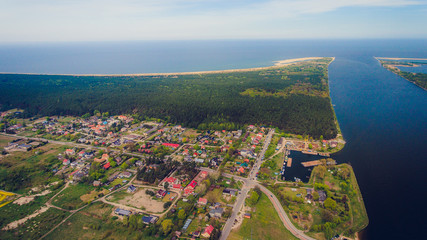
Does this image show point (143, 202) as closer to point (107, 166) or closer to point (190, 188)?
point (190, 188)

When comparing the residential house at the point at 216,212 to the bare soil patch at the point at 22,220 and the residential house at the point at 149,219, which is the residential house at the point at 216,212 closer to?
the residential house at the point at 149,219

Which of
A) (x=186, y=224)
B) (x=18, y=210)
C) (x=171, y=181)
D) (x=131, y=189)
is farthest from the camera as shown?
(x=171, y=181)

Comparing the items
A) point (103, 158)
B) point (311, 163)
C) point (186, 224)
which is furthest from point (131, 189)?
point (311, 163)

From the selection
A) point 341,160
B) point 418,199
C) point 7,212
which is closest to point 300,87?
point 341,160

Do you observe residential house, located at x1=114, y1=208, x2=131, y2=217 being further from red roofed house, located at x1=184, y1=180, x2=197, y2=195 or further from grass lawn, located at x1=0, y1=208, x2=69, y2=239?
red roofed house, located at x1=184, y1=180, x2=197, y2=195

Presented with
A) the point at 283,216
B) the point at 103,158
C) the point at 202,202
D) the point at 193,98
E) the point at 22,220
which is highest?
the point at 193,98

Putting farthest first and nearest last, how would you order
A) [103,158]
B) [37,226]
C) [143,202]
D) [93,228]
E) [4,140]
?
[4,140]
[103,158]
[143,202]
[37,226]
[93,228]

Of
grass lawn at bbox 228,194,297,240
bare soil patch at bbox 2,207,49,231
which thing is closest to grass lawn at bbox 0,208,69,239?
bare soil patch at bbox 2,207,49,231
